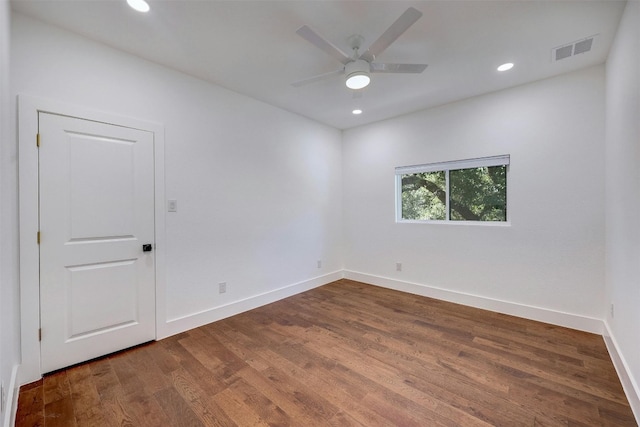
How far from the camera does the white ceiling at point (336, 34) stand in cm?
183

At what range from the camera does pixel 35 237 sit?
1918 mm

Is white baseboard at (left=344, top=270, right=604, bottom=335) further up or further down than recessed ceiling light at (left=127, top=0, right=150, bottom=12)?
further down

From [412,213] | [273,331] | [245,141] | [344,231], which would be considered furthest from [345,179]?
[273,331]

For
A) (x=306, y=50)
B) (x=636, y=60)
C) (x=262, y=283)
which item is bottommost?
(x=262, y=283)

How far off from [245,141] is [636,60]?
3.29 m

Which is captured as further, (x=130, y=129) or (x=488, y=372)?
(x=130, y=129)

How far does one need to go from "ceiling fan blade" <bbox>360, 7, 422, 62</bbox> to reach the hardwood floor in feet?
7.82

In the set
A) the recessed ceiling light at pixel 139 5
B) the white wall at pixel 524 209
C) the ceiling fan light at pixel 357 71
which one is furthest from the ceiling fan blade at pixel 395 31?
the white wall at pixel 524 209

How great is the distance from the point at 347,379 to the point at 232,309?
1.68m

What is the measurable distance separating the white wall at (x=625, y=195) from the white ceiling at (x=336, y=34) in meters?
0.30

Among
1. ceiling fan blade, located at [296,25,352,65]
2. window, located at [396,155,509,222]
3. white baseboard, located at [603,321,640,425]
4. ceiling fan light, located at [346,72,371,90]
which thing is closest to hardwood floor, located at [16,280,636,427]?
white baseboard, located at [603,321,640,425]

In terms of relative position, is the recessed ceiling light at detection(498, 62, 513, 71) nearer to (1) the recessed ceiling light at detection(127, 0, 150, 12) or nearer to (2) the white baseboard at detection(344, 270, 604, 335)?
(2) the white baseboard at detection(344, 270, 604, 335)

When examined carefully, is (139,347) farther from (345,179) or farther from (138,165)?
(345,179)

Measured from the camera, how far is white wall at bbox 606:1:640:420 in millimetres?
1618
